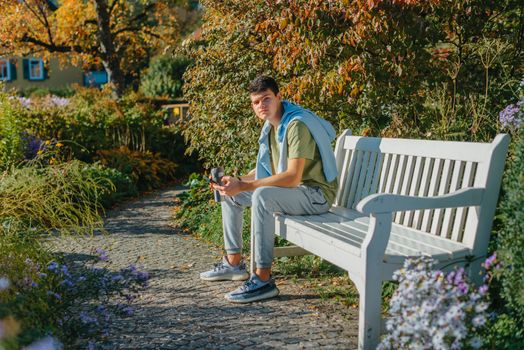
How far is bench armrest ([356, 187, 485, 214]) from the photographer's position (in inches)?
125

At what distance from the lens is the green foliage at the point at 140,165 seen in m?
10.8

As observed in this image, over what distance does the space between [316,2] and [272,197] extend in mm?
1781

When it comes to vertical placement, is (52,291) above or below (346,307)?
above

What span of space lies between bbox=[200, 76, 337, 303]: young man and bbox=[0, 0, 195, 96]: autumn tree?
12.0 m

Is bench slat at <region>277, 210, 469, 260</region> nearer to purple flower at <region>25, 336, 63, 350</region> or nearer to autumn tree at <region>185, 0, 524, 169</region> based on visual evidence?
autumn tree at <region>185, 0, 524, 169</region>

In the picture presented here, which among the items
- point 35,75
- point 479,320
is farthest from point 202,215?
point 35,75

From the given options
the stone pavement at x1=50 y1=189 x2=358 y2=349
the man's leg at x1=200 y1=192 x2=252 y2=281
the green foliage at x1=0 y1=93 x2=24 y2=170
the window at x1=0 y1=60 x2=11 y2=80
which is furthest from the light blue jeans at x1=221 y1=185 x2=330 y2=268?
the window at x1=0 y1=60 x2=11 y2=80

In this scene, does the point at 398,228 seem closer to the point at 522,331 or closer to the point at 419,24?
A: the point at 522,331

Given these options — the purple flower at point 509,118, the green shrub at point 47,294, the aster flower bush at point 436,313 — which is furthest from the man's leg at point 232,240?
the aster flower bush at point 436,313

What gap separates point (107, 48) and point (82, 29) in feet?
5.79

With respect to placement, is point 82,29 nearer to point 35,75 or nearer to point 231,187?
point 231,187

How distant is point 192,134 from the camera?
7.82 m

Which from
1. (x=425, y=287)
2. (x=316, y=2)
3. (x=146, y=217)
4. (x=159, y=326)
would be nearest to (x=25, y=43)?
(x=146, y=217)

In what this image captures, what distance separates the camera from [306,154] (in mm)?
4246
